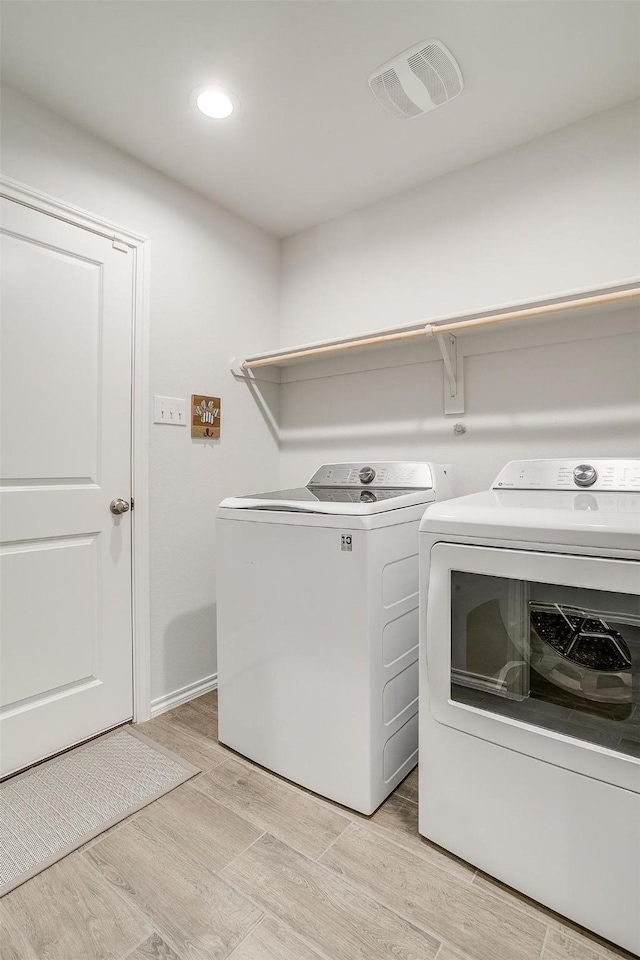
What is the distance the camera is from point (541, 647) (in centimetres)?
120

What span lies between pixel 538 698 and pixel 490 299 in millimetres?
1567

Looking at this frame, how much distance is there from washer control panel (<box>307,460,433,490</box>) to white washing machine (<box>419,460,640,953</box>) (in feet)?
2.01

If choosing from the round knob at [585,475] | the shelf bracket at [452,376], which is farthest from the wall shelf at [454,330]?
the round knob at [585,475]

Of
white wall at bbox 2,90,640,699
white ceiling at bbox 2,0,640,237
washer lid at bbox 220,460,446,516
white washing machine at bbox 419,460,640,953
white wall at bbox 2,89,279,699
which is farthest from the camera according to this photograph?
white wall at bbox 2,89,279,699

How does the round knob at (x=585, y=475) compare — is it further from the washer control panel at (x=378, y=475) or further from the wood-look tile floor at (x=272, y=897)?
the wood-look tile floor at (x=272, y=897)

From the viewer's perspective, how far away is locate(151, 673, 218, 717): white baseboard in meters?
2.10

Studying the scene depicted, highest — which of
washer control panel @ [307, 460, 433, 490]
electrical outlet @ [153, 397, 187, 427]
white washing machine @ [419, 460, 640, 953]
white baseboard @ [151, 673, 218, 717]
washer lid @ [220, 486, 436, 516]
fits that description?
electrical outlet @ [153, 397, 187, 427]

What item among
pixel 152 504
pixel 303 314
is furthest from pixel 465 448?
pixel 152 504

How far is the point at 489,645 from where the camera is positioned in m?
1.25

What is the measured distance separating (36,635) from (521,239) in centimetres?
241

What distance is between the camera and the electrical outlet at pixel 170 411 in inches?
82.9

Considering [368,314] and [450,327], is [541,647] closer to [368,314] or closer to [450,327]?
[450,327]

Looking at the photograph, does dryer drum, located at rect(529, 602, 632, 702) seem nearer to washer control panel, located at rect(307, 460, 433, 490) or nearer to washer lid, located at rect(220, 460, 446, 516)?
washer lid, located at rect(220, 460, 446, 516)

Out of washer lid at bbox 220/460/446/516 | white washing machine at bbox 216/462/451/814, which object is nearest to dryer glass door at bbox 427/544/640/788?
white washing machine at bbox 216/462/451/814
